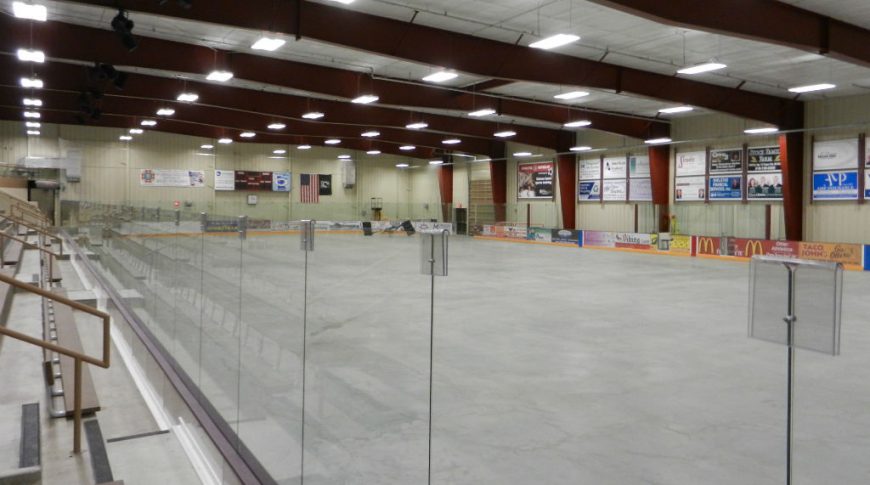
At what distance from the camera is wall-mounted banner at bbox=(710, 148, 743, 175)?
83.0 ft

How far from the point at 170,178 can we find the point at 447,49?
2569cm

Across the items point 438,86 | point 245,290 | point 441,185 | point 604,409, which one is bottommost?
point 604,409

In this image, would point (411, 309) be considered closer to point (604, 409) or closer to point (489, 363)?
point (489, 363)

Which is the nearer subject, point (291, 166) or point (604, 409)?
point (604, 409)

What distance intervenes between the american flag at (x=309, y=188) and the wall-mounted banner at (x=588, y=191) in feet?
58.9

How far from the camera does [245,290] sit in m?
5.36

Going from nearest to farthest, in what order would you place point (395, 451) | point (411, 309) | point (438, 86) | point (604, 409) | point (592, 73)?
point (395, 451) < point (604, 409) < point (411, 309) < point (592, 73) < point (438, 86)

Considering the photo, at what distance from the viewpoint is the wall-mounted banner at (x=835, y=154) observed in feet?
70.8

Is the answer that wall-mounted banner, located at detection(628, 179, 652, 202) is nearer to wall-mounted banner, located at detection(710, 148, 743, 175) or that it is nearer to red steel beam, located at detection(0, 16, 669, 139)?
red steel beam, located at detection(0, 16, 669, 139)

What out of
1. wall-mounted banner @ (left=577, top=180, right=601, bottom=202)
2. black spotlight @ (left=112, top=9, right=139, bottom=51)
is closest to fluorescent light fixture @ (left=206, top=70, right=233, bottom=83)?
black spotlight @ (left=112, top=9, right=139, bottom=51)

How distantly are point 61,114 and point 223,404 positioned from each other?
101 feet

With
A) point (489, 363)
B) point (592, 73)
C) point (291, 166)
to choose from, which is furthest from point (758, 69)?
point (291, 166)

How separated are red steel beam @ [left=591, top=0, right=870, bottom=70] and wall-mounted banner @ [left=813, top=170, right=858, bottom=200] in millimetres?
8119

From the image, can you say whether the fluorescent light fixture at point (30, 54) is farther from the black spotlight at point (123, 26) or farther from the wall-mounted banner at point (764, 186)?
the wall-mounted banner at point (764, 186)
